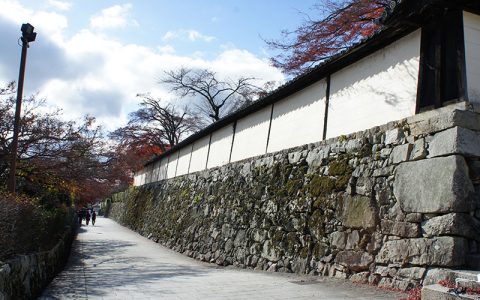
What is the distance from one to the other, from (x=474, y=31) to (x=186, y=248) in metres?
12.4

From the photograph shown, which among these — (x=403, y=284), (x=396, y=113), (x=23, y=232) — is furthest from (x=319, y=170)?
(x=23, y=232)

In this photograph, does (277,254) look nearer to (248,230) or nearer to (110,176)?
(248,230)

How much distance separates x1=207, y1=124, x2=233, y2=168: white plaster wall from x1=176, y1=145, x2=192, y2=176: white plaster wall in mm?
3263

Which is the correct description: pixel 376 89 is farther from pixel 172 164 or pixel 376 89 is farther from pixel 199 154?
pixel 172 164

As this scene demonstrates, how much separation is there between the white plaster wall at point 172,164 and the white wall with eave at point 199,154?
3266mm

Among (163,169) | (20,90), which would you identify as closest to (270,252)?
(20,90)

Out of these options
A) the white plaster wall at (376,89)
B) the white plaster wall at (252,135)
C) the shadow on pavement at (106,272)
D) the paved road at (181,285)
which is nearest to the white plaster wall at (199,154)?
the white plaster wall at (252,135)

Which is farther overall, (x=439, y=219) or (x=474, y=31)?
(x=474, y=31)

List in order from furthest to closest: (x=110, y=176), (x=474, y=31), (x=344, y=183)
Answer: (x=110, y=176)
(x=344, y=183)
(x=474, y=31)

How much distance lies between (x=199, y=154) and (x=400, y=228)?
1218cm

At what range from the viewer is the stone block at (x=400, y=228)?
587cm

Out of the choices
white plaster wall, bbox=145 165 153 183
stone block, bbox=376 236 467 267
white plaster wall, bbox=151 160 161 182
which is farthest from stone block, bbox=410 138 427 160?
white plaster wall, bbox=145 165 153 183

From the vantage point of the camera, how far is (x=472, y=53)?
598cm

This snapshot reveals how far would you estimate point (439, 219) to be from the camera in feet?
18.1
